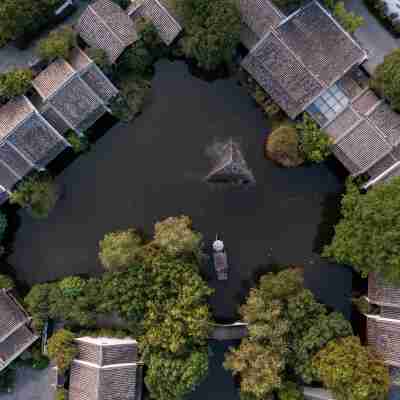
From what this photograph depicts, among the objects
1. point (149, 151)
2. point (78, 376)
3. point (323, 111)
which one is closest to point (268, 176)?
point (323, 111)

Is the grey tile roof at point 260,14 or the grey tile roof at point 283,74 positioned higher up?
the grey tile roof at point 260,14

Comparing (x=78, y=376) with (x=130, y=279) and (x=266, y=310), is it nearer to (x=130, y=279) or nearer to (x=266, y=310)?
(x=130, y=279)

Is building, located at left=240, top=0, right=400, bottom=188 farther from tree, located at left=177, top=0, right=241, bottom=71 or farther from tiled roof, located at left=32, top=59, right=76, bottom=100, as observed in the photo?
tiled roof, located at left=32, top=59, right=76, bottom=100

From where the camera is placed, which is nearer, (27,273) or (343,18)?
(343,18)

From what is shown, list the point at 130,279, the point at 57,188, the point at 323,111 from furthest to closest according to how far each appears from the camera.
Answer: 1. the point at 57,188
2. the point at 323,111
3. the point at 130,279

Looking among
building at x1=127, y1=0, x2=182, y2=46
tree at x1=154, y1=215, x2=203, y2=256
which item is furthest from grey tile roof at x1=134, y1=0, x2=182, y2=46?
tree at x1=154, y1=215, x2=203, y2=256

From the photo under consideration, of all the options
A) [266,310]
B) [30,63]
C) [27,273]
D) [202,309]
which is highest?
[30,63]

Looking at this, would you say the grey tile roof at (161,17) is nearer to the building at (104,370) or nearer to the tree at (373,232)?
the tree at (373,232)

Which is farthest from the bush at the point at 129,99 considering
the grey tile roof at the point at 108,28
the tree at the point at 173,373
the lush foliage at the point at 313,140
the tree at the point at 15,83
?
the tree at the point at 173,373
